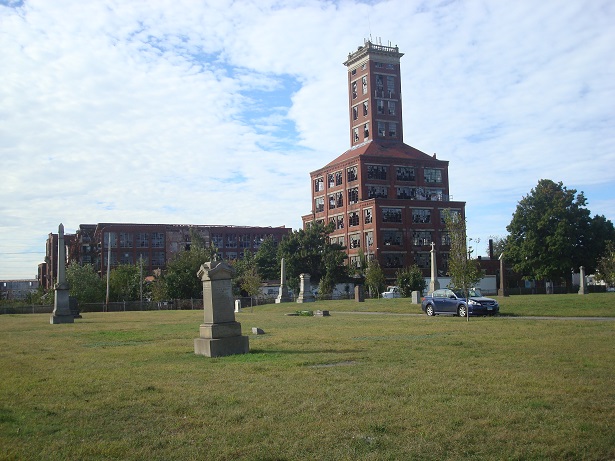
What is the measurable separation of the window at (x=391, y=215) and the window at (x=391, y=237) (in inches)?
62.4

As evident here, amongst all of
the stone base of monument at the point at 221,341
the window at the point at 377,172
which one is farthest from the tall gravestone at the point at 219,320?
the window at the point at 377,172

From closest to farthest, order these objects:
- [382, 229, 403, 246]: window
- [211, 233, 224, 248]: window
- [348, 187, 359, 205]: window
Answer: [382, 229, 403, 246]: window, [348, 187, 359, 205]: window, [211, 233, 224, 248]: window

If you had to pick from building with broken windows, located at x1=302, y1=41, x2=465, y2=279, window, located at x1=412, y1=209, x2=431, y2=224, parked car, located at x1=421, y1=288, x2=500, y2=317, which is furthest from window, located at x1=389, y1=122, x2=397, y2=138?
parked car, located at x1=421, y1=288, x2=500, y2=317

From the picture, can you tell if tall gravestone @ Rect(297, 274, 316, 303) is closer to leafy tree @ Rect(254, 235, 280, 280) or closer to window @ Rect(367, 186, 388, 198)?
window @ Rect(367, 186, 388, 198)

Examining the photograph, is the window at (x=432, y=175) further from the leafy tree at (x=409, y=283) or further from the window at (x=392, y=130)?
the leafy tree at (x=409, y=283)

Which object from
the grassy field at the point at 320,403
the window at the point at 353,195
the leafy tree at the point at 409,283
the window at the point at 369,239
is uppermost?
the window at the point at 353,195

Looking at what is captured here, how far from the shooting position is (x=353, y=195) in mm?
89938

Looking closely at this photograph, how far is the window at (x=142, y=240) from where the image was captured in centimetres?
11706

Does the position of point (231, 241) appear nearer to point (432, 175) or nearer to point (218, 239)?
point (218, 239)

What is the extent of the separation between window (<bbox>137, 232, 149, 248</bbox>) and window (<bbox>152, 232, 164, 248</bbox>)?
50.2 inches

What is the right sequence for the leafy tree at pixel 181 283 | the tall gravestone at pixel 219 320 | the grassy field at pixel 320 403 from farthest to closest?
the leafy tree at pixel 181 283, the tall gravestone at pixel 219 320, the grassy field at pixel 320 403

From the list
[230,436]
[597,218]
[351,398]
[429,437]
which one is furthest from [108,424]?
[597,218]

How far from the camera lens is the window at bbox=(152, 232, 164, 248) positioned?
11831 cm

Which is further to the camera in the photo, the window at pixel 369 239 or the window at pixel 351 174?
the window at pixel 351 174
